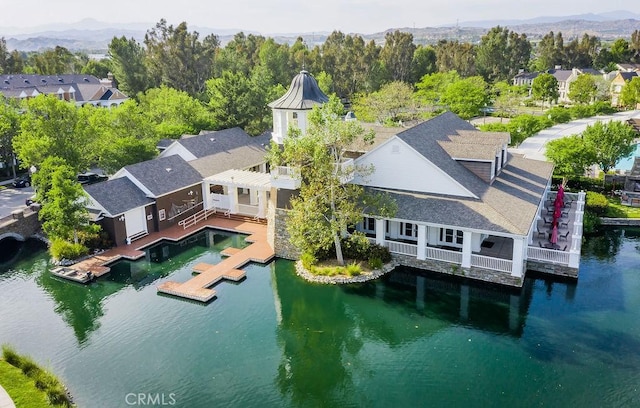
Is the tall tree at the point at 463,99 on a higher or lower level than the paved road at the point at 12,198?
higher

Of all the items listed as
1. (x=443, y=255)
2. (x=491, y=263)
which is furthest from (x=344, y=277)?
(x=491, y=263)

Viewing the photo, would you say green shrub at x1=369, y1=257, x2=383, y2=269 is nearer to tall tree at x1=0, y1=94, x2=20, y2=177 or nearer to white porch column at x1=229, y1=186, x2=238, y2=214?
white porch column at x1=229, y1=186, x2=238, y2=214

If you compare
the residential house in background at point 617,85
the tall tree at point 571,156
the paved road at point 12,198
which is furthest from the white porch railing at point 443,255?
the residential house in background at point 617,85

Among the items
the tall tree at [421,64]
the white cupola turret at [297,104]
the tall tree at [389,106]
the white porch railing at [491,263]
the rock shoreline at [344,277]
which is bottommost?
the rock shoreline at [344,277]

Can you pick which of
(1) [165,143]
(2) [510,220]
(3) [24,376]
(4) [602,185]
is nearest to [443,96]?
(4) [602,185]

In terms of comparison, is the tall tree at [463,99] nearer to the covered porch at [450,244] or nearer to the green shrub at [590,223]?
the green shrub at [590,223]

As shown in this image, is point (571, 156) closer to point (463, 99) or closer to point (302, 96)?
point (302, 96)

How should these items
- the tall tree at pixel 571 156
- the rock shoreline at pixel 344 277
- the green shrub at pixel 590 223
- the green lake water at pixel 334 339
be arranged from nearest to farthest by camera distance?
the green lake water at pixel 334 339 → the rock shoreline at pixel 344 277 → the green shrub at pixel 590 223 → the tall tree at pixel 571 156
